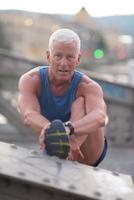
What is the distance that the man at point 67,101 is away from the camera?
11.8 ft

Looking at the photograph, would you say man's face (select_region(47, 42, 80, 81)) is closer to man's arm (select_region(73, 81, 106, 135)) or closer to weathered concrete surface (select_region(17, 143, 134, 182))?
man's arm (select_region(73, 81, 106, 135))

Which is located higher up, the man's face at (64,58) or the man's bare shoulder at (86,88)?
the man's face at (64,58)

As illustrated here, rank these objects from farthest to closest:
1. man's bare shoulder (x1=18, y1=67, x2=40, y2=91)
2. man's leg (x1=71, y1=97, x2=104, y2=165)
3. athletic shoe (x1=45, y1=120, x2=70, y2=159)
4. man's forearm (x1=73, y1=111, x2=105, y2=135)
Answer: man's bare shoulder (x1=18, y1=67, x2=40, y2=91), man's leg (x1=71, y1=97, x2=104, y2=165), man's forearm (x1=73, y1=111, x2=105, y2=135), athletic shoe (x1=45, y1=120, x2=70, y2=159)

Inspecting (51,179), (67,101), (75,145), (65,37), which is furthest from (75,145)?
(51,179)

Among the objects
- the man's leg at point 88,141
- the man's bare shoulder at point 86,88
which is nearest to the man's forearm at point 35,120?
the man's leg at point 88,141

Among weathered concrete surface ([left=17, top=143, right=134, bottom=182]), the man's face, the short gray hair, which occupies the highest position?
the short gray hair

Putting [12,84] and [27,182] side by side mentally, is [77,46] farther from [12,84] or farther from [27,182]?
[12,84]

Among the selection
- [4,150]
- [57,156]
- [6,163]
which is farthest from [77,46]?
[6,163]

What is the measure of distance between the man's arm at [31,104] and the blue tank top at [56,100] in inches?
1.8

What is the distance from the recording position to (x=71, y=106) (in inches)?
151

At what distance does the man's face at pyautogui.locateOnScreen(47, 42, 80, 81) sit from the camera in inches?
143

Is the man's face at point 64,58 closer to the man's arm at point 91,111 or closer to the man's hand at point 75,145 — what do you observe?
the man's arm at point 91,111

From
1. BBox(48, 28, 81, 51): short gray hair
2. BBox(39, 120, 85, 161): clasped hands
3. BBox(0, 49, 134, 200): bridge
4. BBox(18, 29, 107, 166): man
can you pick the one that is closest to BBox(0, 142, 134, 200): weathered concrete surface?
BBox(0, 49, 134, 200): bridge

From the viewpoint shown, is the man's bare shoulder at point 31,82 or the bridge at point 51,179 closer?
the bridge at point 51,179
